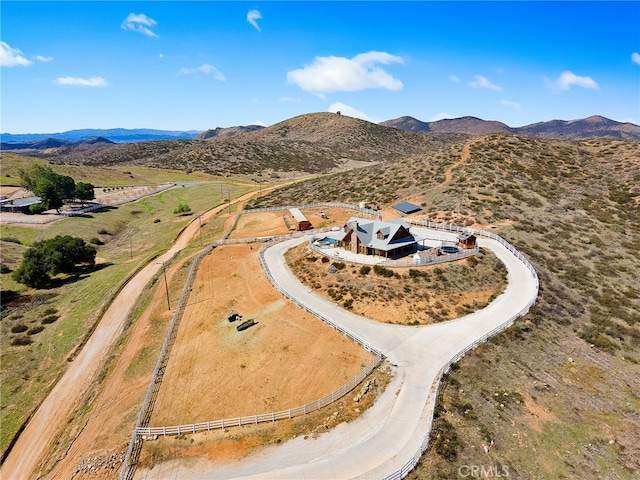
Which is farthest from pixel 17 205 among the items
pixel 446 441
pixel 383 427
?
pixel 446 441

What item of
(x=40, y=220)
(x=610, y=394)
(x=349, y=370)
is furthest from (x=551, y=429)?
(x=40, y=220)

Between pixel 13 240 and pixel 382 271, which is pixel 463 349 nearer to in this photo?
pixel 382 271

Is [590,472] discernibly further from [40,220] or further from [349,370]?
[40,220]

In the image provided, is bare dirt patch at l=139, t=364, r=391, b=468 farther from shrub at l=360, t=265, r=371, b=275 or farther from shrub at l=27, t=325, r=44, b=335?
shrub at l=27, t=325, r=44, b=335

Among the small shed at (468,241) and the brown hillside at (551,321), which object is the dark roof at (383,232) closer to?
the small shed at (468,241)

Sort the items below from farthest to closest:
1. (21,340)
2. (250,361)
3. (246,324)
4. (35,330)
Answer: (35,330) < (21,340) < (246,324) < (250,361)
